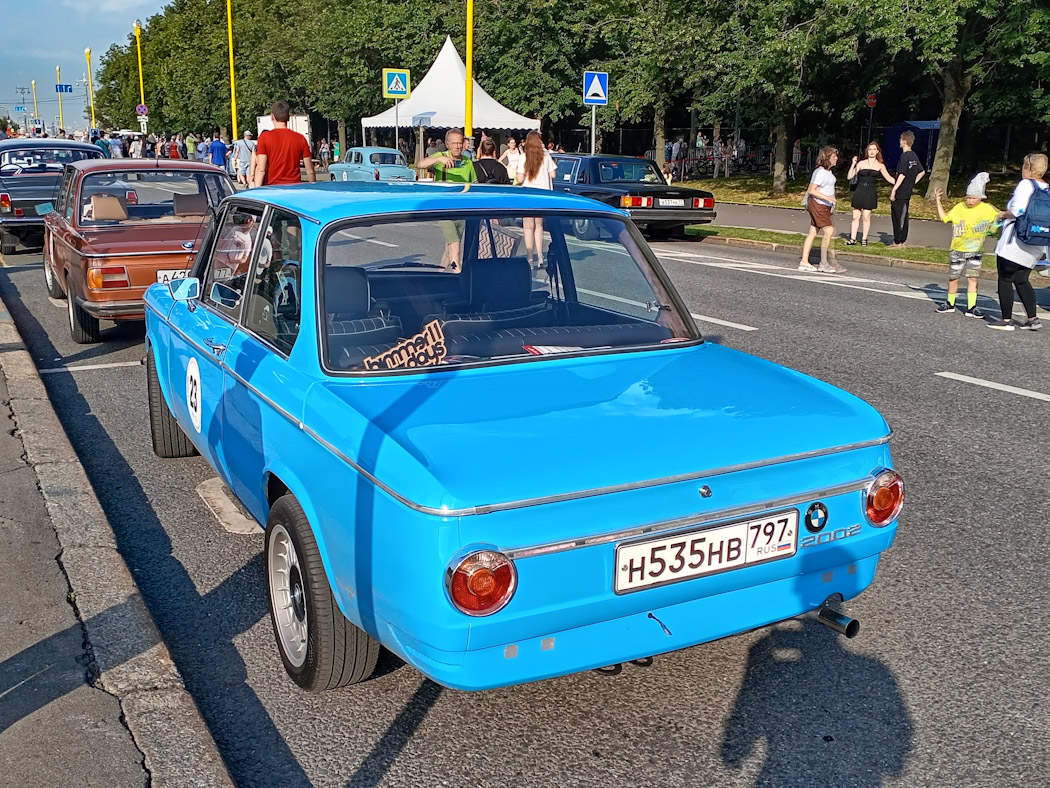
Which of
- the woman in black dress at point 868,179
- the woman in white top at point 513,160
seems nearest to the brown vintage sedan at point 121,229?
the woman in white top at point 513,160

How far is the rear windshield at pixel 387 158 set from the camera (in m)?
30.7

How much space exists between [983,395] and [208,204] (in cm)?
699

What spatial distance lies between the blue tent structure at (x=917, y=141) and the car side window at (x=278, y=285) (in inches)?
1412

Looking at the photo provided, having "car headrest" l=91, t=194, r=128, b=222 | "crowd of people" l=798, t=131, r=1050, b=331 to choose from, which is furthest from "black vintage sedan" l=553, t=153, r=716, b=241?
"car headrest" l=91, t=194, r=128, b=222

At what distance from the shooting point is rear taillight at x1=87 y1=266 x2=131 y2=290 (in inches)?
326

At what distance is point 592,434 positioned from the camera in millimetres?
2941

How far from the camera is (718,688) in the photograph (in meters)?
3.44

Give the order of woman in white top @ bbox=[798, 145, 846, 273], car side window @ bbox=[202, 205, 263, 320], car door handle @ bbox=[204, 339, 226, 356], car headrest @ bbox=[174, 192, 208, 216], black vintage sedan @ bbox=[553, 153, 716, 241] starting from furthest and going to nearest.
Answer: black vintage sedan @ bbox=[553, 153, 716, 241] → woman in white top @ bbox=[798, 145, 846, 273] → car headrest @ bbox=[174, 192, 208, 216] → car side window @ bbox=[202, 205, 263, 320] → car door handle @ bbox=[204, 339, 226, 356]

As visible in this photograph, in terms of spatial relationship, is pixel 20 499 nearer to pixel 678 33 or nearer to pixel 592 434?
pixel 592 434

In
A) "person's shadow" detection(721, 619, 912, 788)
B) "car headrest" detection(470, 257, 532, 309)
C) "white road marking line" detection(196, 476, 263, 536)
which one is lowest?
"person's shadow" detection(721, 619, 912, 788)

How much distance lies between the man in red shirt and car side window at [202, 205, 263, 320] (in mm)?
5997

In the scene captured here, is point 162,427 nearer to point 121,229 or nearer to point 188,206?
point 121,229

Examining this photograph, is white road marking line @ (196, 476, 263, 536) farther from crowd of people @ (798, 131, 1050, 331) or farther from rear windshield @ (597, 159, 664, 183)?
rear windshield @ (597, 159, 664, 183)

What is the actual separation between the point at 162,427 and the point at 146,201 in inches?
205
